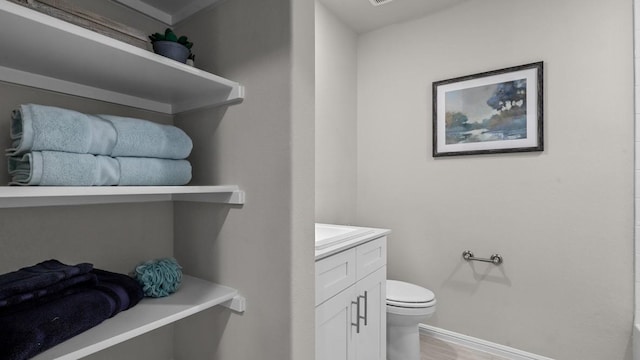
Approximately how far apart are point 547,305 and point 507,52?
5.41 feet

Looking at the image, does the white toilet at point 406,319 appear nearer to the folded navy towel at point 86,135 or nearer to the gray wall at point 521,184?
the gray wall at point 521,184

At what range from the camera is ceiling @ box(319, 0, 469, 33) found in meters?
2.24

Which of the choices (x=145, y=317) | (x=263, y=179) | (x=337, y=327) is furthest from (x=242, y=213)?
(x=337, y=327)

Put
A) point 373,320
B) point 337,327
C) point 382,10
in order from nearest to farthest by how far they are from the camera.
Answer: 1. point 337,327
2. point 373,320
3. point 382,10

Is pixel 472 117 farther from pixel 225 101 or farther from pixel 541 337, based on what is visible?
pixel 225 101

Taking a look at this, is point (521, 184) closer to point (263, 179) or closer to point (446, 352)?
point (446, 352)

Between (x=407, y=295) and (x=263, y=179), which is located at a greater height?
(x=263, y=179)

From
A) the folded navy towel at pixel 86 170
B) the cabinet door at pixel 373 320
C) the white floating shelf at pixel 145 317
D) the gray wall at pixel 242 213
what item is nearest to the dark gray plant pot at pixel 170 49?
the gray wall at pixel 242 213

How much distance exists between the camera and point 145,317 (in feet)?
2.65

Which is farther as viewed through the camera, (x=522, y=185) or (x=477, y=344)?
(x=477, y=344)

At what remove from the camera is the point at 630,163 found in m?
1.72

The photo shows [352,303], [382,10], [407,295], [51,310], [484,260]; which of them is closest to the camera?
[51,310]

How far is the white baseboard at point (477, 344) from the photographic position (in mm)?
2016

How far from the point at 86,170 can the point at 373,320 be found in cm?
142
